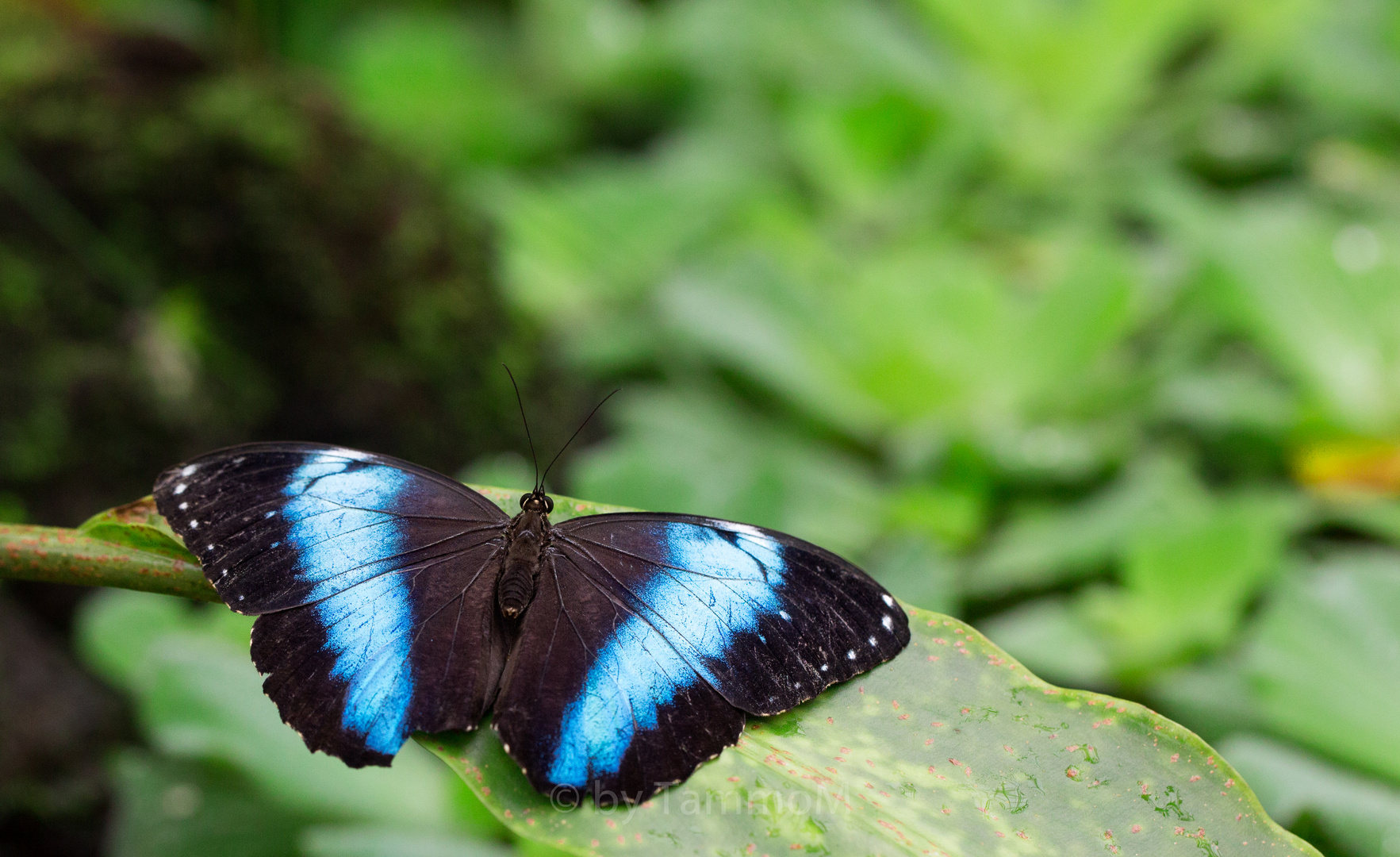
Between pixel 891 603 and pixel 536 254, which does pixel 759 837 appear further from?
pixel 536 254

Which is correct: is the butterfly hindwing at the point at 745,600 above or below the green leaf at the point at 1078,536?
below

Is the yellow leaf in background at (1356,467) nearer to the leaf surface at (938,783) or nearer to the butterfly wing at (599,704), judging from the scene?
the leaf surface at (938,783)

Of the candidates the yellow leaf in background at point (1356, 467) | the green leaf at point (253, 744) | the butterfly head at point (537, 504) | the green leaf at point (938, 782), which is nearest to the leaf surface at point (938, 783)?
the green leaf at point (938, 782)

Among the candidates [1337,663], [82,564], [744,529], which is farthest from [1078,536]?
[82,564]

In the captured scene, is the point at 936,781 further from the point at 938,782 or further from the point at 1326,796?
the point at 1326,796

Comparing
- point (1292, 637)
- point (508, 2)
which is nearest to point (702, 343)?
point (1292, 637)
